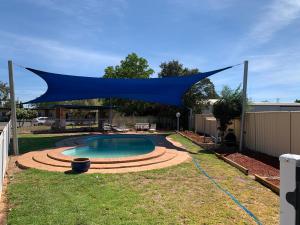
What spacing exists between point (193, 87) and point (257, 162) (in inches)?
707

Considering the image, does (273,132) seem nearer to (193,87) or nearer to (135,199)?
(135,199)

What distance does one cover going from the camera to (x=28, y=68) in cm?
1266

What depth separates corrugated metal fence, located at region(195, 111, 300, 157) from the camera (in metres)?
8.37

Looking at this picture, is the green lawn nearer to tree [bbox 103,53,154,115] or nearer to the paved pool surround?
the paved pool surround

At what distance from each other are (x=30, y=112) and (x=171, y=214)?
42748 mm

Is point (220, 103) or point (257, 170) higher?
point (220, 103)

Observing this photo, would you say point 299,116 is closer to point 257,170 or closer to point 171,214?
point 257,170

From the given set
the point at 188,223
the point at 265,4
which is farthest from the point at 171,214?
the point at 265,4

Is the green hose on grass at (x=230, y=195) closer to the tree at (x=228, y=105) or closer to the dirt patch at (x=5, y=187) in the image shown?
the dirt patch at (x=5, y=187)

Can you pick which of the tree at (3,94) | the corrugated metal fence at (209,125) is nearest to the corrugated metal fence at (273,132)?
the corrugated metal fence at (209,125)

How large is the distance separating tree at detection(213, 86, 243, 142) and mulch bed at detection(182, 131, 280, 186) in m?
1.53

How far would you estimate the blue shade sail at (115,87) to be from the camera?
15.6m

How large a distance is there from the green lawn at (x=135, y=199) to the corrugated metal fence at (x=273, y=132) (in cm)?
228

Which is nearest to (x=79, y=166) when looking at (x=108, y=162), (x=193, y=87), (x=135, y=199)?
(x=108, y=162)
